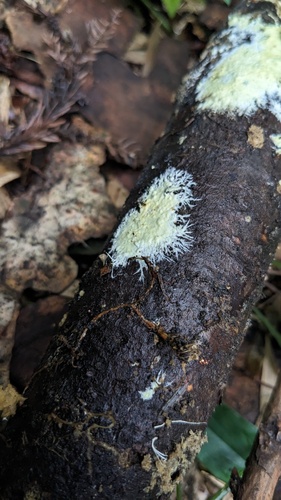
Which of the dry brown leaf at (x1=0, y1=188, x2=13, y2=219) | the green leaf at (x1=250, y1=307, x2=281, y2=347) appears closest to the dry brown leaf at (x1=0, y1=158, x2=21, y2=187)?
the dry brown leaf at (x1=0, y1=188, x2=13, y2=219)

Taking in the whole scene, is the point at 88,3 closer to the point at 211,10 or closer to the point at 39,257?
the point at 211,10

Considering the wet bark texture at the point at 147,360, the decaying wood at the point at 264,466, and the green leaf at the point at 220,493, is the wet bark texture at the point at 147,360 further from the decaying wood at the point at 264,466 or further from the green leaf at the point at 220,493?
the green leaf at the point at 220,493

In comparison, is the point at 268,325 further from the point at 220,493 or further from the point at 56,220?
the point at 56,220

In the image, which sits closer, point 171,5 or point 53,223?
point 53,223

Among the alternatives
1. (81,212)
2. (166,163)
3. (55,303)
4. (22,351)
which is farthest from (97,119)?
(22,351)

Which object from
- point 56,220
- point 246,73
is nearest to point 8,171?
point 56,220

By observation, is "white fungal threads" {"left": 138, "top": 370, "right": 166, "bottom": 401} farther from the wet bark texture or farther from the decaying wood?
the decaying wood
